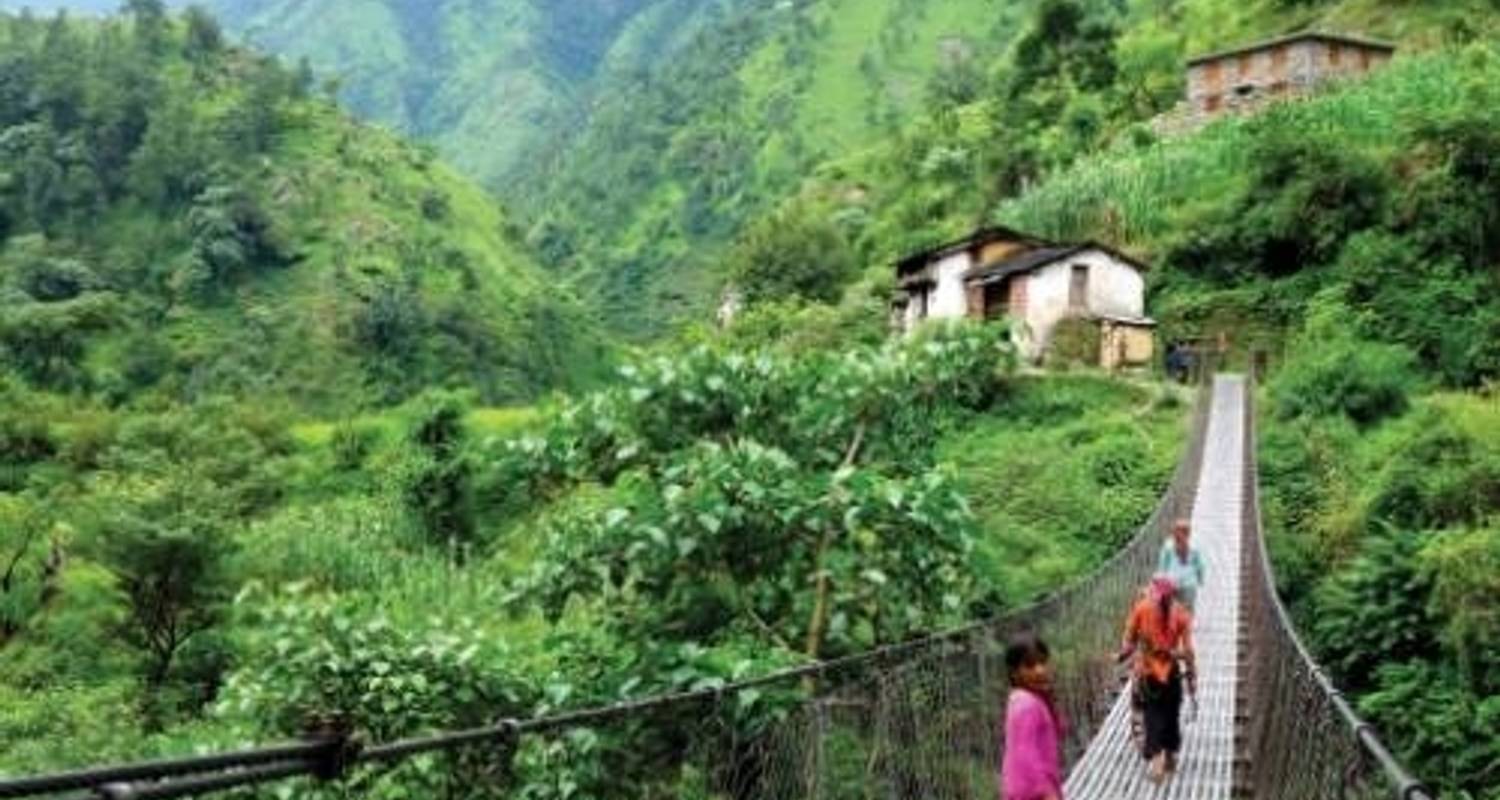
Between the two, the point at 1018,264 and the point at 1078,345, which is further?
the point at 1018,264

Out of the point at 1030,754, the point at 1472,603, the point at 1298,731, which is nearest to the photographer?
the point at 1030,754

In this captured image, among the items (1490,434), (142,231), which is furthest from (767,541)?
(142,231)

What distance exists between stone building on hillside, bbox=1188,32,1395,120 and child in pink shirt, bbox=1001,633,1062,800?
35.1 m

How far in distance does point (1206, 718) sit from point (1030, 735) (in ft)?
13.8

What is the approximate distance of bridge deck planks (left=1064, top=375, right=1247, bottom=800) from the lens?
7305mm

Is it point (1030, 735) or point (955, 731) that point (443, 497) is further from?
point (1030, 735)

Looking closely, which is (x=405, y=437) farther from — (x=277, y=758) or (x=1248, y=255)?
(x=277, y=758)

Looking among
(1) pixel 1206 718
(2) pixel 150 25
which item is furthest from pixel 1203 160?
(2) pixel 150 25

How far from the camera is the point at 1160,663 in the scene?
7082 mm

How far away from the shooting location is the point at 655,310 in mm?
79062

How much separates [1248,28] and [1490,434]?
Answer: 3403 cm

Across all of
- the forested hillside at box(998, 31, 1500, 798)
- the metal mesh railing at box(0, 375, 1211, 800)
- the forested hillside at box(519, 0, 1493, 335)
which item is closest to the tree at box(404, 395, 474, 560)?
the forested hillside at box(998, 31, 1500, 798)

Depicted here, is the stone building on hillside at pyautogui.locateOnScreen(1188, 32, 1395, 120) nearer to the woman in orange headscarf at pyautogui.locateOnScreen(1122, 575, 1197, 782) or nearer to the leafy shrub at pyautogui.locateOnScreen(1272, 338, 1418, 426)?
the leafy shrub at pyautogui.locateOnScreen(1272, 338, 1418, 426)

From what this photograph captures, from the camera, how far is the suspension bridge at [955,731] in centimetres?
479
